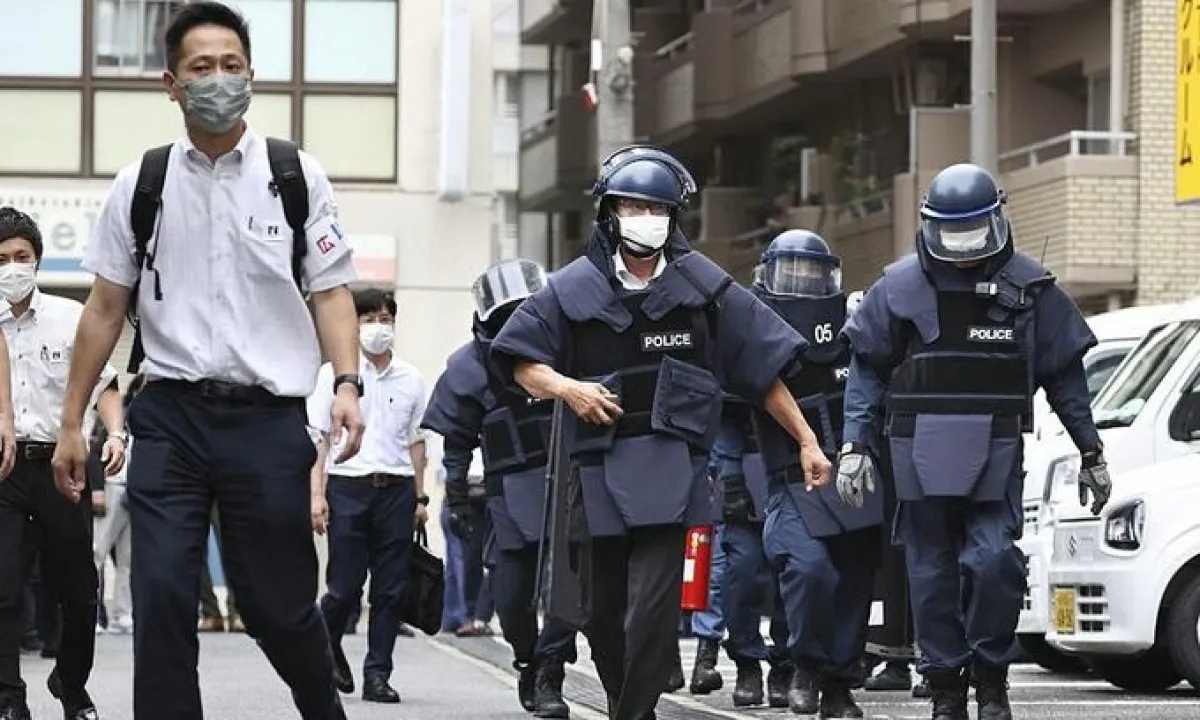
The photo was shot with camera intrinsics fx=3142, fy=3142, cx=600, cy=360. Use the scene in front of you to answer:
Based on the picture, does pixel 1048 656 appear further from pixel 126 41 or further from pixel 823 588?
pixel 126 41

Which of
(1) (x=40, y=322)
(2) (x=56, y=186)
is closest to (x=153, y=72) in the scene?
(2) (x=56, y=186)

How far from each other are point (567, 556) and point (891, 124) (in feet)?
97.4

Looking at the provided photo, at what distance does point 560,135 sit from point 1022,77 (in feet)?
61.4

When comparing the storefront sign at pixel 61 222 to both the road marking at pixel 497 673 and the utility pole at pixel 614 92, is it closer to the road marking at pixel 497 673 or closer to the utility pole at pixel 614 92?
the utility pole at pixel 614 92

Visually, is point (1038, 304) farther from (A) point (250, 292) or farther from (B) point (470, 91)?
(B) point (470, 91)

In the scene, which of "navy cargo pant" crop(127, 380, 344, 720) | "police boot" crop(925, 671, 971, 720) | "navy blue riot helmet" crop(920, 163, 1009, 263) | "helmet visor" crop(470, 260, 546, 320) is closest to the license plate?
"helmet visor" crop(470, 260, 546, 320)

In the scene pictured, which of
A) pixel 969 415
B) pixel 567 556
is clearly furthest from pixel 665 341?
pixel 969 415

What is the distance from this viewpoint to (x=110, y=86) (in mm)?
32844

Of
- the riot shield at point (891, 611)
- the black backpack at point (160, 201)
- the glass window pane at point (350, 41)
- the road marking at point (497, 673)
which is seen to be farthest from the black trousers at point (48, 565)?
the glass window pane at point (350, 41)

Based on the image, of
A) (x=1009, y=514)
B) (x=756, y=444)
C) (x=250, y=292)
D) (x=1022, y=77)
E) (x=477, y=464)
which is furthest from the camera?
(x=1022, y=77)

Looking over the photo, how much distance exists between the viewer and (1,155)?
3278cm

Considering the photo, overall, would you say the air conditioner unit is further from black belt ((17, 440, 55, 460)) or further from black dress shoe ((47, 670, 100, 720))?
black dress shoe ((47, 670, 100, 720))

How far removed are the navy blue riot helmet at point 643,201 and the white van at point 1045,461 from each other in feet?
16.3

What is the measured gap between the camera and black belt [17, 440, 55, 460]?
12008 mm
